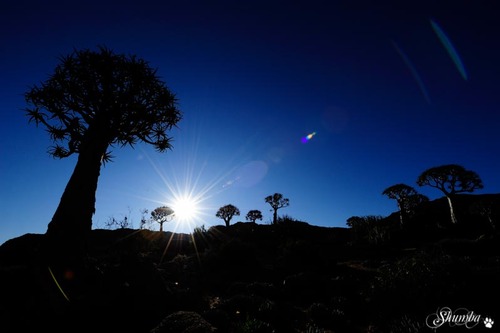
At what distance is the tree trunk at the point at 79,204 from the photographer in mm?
8133

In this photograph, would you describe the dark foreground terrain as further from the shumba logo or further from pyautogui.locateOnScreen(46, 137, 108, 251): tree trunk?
pyautogui.locateOnScreen(46, 137, 108, 251): tree trunk

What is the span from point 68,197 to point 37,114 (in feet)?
14.7

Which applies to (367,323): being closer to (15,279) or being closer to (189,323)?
(189,323)

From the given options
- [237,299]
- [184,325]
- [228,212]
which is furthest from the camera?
[228,212]

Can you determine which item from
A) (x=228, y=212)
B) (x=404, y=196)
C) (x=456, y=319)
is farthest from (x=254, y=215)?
(x=456, y=319)

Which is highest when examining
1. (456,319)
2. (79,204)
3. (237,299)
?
(79,204)

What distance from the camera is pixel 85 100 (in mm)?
10539

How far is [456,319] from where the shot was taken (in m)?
4.93

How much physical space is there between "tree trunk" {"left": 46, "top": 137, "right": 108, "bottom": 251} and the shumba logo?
32.1ft

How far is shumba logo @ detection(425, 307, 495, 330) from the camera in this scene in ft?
15.4

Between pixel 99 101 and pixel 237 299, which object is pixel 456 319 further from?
pixel 99 101

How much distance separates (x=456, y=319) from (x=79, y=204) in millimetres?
10636

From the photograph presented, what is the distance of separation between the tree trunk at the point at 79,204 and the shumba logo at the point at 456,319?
9.77 metres

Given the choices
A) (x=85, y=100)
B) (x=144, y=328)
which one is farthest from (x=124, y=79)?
(x=144, y=328)
